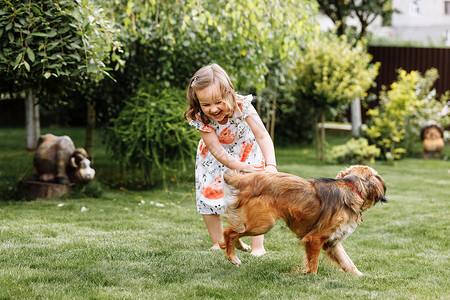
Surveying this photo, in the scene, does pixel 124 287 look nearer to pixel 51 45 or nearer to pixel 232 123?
pixel 232 123

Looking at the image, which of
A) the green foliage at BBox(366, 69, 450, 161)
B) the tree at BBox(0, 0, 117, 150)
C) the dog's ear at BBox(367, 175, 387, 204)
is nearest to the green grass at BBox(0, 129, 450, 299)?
the dog's ear at BBox(367, 175, 387, 204)

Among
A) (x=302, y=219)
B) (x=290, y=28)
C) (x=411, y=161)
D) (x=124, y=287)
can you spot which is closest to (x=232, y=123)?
(x=302, y=219)

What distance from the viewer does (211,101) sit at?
3820 millimetres

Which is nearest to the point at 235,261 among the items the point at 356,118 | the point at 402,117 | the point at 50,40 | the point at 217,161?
the point at 217,161

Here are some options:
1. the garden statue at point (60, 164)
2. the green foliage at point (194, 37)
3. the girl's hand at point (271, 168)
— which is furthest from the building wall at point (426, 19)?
the girl's hand at point (271, 168)

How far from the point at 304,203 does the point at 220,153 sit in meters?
0.82

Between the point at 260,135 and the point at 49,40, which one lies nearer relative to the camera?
the point at 260,135

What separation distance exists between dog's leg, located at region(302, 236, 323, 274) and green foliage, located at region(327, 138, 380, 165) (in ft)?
24.1

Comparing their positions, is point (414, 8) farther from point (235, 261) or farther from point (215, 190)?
point (235, 261)

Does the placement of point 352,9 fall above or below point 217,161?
above

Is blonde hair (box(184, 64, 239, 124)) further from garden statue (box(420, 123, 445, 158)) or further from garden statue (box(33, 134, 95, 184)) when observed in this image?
garden statue (box(420, 123, 445, 158))

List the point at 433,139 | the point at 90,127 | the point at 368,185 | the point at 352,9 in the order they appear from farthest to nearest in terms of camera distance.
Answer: the point at 352,9, the point at 433,139, the point at 90,127, the point at 368,185

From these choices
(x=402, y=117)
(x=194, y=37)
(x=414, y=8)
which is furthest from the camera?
(x=414, y=8)

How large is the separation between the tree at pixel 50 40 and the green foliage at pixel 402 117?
7074 millimetres
